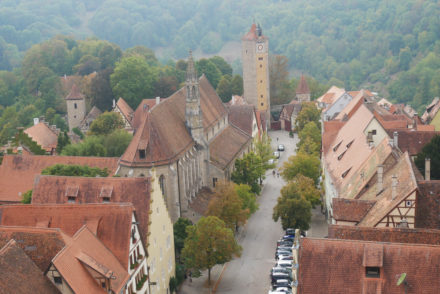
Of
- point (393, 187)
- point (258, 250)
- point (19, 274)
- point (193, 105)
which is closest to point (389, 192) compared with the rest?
point (393, 187)

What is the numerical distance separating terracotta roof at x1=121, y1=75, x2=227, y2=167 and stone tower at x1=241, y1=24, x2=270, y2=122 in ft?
164

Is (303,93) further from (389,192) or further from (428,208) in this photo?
(428,208)

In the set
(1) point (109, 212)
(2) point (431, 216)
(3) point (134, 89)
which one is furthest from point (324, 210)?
(3) point (134, 89)

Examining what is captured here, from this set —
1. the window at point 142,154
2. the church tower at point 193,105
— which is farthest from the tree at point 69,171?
the church tower at point 193,105

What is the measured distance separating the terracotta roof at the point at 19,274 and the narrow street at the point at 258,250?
21.7m

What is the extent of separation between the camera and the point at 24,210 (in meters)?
43.8

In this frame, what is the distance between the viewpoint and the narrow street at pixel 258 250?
176ft

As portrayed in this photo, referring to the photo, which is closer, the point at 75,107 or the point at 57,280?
the point at 57,280

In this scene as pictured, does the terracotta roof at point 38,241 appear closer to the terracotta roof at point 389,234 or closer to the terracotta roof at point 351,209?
the terracotta roof at point 389,234

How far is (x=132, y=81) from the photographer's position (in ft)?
395

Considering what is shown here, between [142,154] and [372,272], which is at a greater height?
[372,272]

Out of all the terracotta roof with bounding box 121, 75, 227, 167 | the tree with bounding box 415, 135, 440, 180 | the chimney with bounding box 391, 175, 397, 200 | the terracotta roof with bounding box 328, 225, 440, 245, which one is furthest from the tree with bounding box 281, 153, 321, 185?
the terracotta roof with bounding box 328, 225, 440, 245

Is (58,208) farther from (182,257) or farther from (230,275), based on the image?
(230,275)

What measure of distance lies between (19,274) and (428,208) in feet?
88.3
